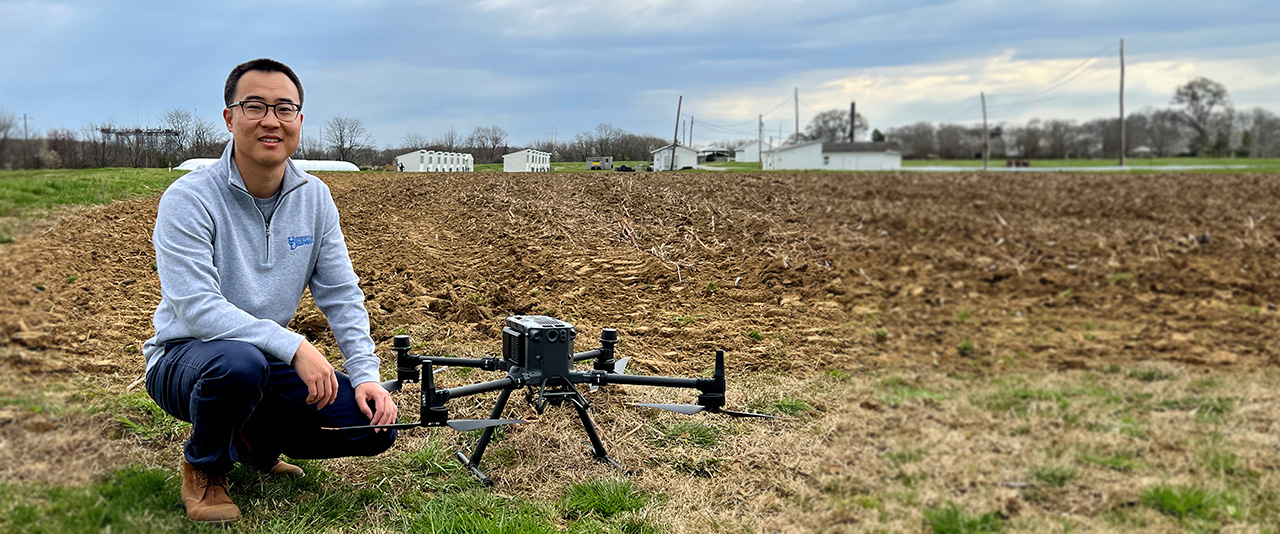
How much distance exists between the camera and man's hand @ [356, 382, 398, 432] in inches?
93.3

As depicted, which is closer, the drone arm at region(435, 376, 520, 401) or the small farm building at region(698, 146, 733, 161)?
the drone arm at region(435, 376, 520, 401)

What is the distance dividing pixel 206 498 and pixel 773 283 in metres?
5.23

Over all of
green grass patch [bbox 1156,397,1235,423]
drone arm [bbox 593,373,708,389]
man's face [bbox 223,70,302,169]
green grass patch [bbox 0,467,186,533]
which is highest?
man's face [bbox 223,70,302,169]

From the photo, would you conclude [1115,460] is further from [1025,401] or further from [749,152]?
[749,152]

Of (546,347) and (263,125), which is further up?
(263,125)

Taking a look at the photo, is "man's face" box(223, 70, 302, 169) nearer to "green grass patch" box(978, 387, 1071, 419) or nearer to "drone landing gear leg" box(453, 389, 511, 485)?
"drone landing gear leg" box(453, 389, 511, 485)

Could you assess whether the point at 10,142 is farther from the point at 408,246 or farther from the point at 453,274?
the point at 408,246

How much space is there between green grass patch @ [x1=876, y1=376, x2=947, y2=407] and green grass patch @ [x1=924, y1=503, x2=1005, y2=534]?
50.6 inches

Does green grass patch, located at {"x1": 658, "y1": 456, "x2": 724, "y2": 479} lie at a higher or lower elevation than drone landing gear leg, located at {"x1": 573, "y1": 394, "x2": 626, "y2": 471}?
lower

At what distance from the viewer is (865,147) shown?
10352mm

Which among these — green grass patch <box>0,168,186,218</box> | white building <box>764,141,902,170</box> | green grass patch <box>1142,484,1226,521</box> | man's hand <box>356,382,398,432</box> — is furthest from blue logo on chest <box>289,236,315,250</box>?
white building <box>764,141,902,170</box>

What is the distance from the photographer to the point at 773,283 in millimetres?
6820

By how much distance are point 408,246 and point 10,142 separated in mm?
4806

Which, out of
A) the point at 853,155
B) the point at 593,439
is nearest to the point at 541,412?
the point at 593,439
